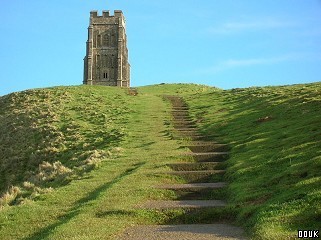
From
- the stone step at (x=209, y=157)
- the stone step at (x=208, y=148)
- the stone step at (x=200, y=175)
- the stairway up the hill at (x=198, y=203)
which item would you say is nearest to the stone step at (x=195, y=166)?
the stairway up the hill at (x=198, y=203)

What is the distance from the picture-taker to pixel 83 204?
561 inches

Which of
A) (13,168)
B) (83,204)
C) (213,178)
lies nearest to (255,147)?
(213,178)

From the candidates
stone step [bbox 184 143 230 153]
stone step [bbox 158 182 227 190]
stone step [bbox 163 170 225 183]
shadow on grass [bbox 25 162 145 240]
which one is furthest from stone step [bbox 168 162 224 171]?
stone step [bbox 184 143 230 153]

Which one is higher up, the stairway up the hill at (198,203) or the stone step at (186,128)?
the stone step at (186,128)

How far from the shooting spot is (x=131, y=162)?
69.9ft

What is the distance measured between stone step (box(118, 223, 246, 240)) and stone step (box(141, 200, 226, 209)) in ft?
3.99

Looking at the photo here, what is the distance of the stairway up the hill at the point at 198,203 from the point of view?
11094 mm

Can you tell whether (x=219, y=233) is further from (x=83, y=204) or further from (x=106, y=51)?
(x=106, y=51)

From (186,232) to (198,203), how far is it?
2.92 metres

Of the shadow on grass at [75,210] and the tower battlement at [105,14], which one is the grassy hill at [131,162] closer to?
the shadow on grass at [75,210]

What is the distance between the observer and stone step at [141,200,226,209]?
531 inches

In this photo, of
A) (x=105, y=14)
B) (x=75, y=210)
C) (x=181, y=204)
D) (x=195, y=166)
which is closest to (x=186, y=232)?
(x=181, y=204)

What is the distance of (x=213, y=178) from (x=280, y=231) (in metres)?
8.00

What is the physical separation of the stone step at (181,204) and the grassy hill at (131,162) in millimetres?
457
